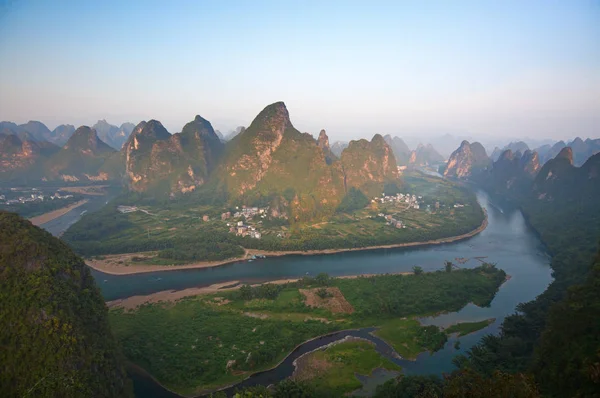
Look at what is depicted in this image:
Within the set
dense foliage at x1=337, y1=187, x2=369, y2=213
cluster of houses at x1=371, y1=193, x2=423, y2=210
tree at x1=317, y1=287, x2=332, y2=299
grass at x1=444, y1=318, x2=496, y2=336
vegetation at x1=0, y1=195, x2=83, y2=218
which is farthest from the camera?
cluster of houses at x1=371, y1=193, x2=423, y2=210

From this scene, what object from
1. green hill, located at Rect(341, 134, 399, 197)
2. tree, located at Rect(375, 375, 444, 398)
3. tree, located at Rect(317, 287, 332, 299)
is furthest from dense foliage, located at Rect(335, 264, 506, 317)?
green hill, located at Rect(341, 134, 399, 197)

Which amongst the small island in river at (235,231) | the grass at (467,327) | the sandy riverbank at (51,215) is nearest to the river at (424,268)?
the grass at (467,327)

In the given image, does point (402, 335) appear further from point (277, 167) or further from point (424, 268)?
point (277, 167)

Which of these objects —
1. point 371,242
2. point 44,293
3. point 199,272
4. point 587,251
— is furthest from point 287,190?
point 44,293

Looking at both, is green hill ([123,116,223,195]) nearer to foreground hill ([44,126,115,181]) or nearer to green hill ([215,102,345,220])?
green hill ([215,102,345,220])

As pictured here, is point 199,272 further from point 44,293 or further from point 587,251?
point 587,251

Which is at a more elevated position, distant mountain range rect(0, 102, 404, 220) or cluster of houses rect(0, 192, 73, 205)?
distant mountain range rect(0, 102, 404, 220)
